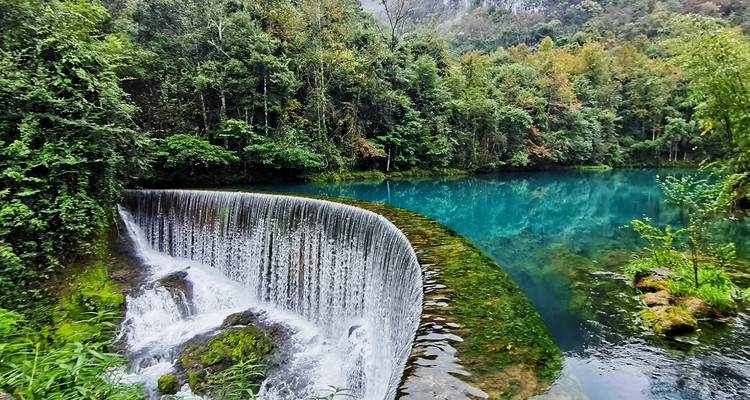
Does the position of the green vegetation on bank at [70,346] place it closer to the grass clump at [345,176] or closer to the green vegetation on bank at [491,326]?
the green vegetation on bank at [491,326]

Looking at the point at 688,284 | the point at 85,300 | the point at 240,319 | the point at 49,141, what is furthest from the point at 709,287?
the point at 49,141

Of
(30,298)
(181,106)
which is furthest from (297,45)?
(30,298)

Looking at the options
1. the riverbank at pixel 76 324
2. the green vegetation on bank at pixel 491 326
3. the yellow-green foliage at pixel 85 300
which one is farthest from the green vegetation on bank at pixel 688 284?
the yellow-green foliage at pixel 85 300

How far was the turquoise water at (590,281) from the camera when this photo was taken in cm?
267

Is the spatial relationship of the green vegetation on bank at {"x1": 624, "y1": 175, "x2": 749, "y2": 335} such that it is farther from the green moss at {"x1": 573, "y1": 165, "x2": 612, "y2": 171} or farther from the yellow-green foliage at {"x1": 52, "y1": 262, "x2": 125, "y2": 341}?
the green moss at {"x1": 573, "y1": 165, "x2": 612, "y2": 171}

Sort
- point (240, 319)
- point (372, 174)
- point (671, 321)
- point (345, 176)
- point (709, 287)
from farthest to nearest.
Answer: point (372, 174)
point (345, 176)
point (240, 319)
point (709, 287)
point (671, 321)

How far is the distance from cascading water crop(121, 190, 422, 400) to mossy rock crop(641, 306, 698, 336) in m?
2.53

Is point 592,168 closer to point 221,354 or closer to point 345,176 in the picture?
point 345,176

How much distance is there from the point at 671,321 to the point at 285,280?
5253 millimetres

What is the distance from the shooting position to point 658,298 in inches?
152

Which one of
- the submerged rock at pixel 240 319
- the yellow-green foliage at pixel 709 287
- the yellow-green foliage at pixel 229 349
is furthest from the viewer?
the submerged rock at pixel 240 319

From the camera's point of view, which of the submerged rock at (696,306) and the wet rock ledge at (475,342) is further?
the submerged rock at (696,306)

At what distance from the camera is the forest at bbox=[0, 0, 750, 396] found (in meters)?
4.99

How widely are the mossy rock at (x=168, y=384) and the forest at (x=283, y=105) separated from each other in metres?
2.14
